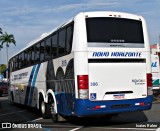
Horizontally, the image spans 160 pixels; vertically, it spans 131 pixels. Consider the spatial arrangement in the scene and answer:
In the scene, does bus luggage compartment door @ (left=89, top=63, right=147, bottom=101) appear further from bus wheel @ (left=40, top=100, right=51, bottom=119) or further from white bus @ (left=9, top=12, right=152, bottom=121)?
bus wheel @ (left=40, top=100, right=51, bottom=119)

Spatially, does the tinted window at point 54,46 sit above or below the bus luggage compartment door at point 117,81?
above

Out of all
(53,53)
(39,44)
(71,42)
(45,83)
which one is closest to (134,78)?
(71,42)

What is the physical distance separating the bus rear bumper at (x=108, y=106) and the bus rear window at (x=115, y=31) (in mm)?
1774

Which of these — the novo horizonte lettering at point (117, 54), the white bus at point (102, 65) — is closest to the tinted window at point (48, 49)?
the white bus at point (102, 65)

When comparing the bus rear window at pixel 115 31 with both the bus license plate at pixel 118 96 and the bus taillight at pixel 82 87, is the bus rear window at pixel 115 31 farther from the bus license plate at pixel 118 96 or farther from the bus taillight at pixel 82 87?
the bus license plate at pixel 118 96

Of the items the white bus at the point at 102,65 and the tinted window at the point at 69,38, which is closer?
the white bus at the point at 102,65

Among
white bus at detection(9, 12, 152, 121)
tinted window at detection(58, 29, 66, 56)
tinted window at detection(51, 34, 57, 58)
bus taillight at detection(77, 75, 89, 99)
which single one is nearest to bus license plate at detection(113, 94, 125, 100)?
white bus at detection(9, 12, 152, 121)

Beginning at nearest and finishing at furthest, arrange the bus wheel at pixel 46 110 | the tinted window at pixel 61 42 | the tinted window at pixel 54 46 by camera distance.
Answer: the tinted window at pixel 61 42 → the tinted window at pixel 54 46 → the bus wheel at pixel 46 110

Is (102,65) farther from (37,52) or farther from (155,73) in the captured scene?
(155,73)

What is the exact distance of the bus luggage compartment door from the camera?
34.7 feet

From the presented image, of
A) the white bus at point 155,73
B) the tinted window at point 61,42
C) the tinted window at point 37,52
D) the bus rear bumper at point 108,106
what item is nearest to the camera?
the bus rear bumper at point 108,106

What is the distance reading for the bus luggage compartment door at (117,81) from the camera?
10.6m

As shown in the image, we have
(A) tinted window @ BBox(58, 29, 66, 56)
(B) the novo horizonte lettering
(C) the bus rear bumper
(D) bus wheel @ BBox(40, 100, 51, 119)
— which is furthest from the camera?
(D) bus wheel @ BBox(40, 100, 51, 119)

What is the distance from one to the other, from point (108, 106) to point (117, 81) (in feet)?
2.75
